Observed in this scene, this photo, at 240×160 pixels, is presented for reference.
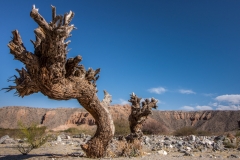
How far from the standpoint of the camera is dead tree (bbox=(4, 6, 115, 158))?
6.31 meters

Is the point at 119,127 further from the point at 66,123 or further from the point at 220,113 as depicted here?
the point at 220,113

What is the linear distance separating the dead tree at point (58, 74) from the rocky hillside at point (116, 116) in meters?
52.2

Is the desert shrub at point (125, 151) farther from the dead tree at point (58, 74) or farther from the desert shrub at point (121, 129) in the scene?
the desert shrub at point (121, 129)

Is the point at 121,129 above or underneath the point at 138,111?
underneath

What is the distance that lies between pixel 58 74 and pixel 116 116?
54493mm

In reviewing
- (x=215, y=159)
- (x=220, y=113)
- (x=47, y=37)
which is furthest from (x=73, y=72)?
(x=220, y=113)

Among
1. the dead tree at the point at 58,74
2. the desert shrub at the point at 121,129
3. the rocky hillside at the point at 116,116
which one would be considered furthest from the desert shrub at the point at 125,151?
the rocky hillside at the point at 116,116

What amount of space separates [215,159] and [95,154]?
16.8ft

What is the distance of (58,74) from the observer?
7125mm

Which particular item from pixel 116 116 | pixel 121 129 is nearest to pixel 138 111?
pixel 121 129

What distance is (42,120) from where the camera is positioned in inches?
2707

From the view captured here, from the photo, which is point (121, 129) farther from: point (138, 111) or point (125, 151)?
point (125, 151)

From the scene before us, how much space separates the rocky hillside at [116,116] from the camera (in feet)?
209

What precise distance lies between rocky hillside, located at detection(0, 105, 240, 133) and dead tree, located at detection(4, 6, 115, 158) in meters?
52.2
